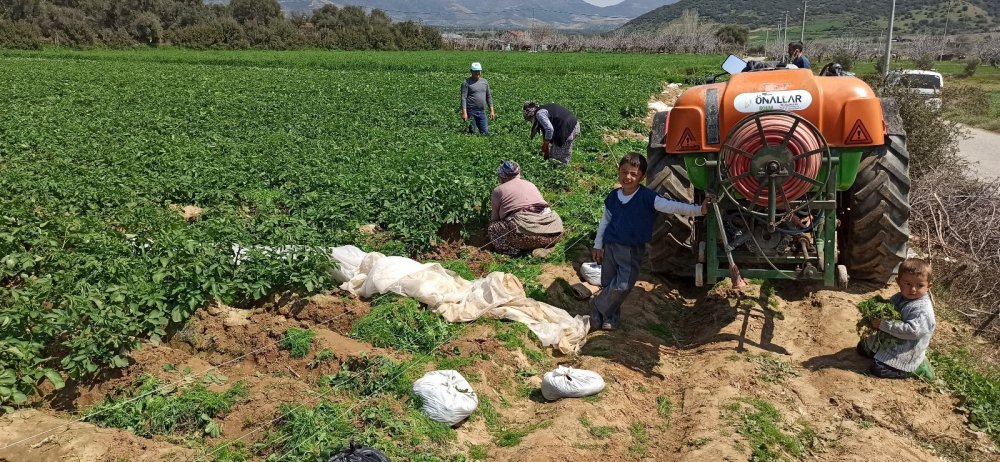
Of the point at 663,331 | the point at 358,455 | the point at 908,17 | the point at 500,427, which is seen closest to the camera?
the point at 358,455

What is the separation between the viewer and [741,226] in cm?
585

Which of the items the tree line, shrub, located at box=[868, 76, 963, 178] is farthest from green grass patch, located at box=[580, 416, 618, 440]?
the tree line

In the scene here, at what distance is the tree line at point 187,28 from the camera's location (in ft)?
197

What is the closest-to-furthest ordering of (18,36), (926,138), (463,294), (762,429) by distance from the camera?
1. (762,429)
2. (463,294)
3. (926,138)
4. (18,36)

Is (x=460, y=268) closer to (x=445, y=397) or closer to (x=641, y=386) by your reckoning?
(x=641, y=386)

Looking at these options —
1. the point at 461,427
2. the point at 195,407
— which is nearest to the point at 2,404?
the point at 195,407

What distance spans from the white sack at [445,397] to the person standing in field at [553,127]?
6.63m

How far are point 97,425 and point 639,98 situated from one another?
20.5 metres

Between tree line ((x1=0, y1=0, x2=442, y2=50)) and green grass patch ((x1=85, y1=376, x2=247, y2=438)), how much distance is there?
A: 6129 cm

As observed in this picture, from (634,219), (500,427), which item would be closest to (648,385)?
(500,427)

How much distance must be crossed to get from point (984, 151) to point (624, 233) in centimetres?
1596

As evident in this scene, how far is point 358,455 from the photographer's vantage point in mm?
3557

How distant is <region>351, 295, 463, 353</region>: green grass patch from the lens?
5367 millimetres

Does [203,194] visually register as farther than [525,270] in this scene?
Yes
